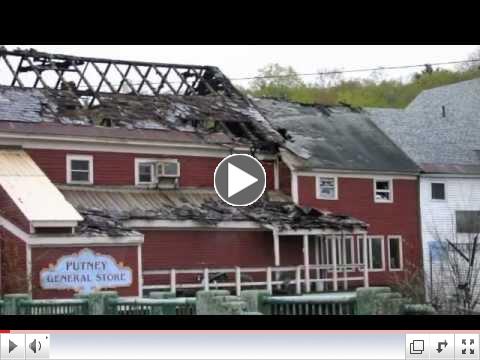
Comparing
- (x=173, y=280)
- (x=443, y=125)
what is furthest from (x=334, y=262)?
(x=443, y=125)

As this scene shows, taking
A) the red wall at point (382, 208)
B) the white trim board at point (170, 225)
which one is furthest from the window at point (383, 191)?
the white trim board at point (170, 225)

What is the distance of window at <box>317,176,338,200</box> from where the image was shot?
27.9 ft

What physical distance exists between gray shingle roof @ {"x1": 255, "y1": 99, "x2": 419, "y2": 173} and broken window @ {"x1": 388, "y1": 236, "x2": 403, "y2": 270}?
724 mm

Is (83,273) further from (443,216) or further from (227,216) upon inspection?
(443,216)

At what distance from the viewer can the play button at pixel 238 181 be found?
576 cm

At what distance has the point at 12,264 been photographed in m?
7.71

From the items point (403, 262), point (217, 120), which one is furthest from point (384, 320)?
point (217, 120)

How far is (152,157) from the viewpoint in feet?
27.7

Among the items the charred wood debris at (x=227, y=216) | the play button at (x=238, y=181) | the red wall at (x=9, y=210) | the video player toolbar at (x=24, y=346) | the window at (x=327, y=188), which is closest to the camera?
the video player toolbar at (x=24, y=346)

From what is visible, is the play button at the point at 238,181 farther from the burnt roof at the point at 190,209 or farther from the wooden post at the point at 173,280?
the wooden post at the point at 173,280

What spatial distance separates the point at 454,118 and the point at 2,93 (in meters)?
4.12

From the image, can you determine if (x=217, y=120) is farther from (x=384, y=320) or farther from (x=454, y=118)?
(x=384, y=320)

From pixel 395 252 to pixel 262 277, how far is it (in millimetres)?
1328

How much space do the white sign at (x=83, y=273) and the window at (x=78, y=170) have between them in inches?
31.7
